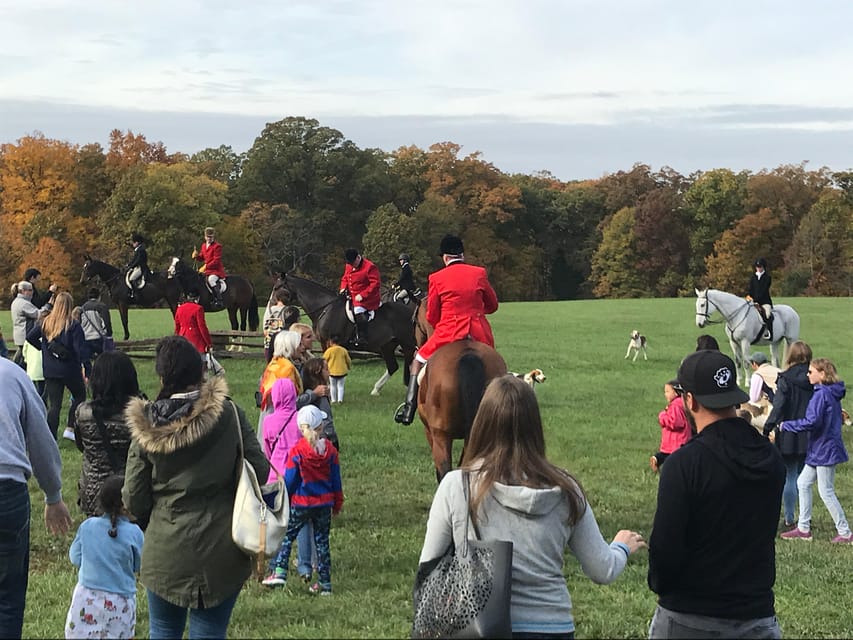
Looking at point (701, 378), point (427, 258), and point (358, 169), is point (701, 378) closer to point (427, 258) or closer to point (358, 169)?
point (427, 258)

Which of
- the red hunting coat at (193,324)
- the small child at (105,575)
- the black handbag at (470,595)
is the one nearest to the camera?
the black handbag at (470,595)

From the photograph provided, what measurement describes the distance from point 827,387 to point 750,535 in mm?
5836

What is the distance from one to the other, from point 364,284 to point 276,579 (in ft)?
40.5

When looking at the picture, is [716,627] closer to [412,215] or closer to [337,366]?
[337,366]

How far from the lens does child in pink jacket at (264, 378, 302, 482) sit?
7.68 meters

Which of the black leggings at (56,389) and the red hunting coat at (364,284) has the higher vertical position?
the red hunting coat at (364,284)

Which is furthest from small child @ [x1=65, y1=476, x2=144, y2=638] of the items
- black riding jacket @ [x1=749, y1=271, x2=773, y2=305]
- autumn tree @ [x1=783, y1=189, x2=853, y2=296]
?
autumn tree @ [x1=783, y1=189, x2=853, y2=296]

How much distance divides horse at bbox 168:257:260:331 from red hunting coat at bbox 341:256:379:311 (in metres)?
8.27

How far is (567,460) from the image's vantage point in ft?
45.2

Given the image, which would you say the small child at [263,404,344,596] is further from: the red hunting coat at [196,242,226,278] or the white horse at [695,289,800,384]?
the red hunting coat at [196,242,226,278]

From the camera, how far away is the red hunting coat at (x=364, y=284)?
19.5 m

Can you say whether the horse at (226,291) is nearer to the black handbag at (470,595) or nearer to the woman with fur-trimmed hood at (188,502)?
the woman with fur-trimmed hood at (188,502)

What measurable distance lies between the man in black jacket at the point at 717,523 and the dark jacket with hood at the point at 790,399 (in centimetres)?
582

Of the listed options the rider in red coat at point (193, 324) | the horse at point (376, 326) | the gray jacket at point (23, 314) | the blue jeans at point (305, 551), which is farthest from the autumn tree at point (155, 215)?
the blue jeans at point (305, 551)
